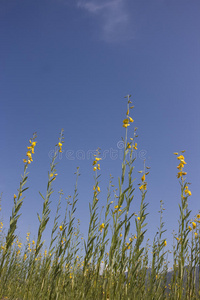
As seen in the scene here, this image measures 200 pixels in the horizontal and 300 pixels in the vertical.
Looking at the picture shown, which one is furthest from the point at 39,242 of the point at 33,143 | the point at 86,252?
the point at 33,143

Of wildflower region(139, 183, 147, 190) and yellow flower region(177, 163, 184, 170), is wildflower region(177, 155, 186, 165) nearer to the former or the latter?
yellow flower region(177, 163, 184, 170)

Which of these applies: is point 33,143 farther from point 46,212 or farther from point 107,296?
point 107,296

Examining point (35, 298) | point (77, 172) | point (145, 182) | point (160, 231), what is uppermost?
point (77, 172)

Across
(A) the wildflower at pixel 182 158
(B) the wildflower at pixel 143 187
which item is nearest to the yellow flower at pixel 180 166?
(A) the wildflower at pixel 182 158

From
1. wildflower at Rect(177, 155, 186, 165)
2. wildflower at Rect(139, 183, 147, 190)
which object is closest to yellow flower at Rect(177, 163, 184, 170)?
wildflower at Rect(177, 155, 186, 165)

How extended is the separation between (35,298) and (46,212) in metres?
1.12

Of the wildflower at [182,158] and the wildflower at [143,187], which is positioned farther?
the wildflower at [182,158]

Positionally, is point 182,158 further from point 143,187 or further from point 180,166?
point 143,187

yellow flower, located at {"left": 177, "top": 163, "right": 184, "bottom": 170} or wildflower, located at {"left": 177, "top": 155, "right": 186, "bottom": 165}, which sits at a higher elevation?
wildflower, located at {"left": 177, "top": 155, "right": 186, "bottom": 165}

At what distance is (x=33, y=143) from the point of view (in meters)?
3.89

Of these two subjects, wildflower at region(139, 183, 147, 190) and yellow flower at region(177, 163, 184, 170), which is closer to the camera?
wildflower at region(139, 183, 147, 190)

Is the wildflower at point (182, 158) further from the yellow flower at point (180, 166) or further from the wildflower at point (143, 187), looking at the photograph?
the wildflower at point (143, 187)

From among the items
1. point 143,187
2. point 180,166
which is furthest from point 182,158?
point 143,187

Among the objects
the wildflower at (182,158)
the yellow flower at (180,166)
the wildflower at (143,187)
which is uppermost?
the wildflower at (182,158)
